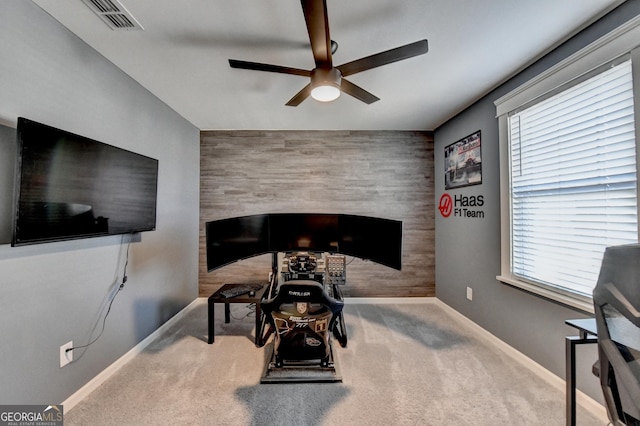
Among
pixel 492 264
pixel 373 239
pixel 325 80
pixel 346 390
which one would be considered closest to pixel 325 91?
pixel 325 80

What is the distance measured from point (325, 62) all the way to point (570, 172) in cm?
179

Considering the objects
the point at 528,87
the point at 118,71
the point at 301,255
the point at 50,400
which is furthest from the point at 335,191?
the point at 50,400

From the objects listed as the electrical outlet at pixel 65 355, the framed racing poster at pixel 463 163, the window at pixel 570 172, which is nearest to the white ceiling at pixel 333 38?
the window at pixel 570 172

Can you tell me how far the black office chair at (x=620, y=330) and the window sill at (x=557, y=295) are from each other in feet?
3.12

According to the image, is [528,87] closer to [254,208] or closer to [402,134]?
[402,134]

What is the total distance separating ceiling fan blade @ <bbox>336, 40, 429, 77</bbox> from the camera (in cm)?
136

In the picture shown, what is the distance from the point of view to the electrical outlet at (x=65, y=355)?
1.55m

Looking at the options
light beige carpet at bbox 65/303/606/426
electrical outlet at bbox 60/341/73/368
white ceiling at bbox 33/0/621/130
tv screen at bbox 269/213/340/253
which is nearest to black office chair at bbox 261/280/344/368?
light beige carpet at bbox 65/303/606/426

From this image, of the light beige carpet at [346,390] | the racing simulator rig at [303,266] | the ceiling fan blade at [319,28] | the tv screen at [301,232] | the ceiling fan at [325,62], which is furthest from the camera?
the tv screen at [301,232]

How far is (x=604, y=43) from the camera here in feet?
4.72

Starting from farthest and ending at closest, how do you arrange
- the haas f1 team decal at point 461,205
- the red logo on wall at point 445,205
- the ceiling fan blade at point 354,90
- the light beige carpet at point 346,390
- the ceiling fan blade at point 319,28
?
the red logo on wall at point 445,205 → the haas f1 team decal at point 461,205 → the ceiling fan blade at point 354,90 → the light beige carpet at point 346,390 → the ceiling fan blade at point 319,28

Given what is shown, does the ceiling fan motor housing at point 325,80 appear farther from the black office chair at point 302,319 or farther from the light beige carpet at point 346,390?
the light beige carpet at point 346,390

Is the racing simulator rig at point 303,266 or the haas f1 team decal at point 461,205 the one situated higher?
the haas f1 team decal at point 461,205

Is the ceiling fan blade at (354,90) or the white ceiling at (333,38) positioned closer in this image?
the white ceiling at (333,38)
